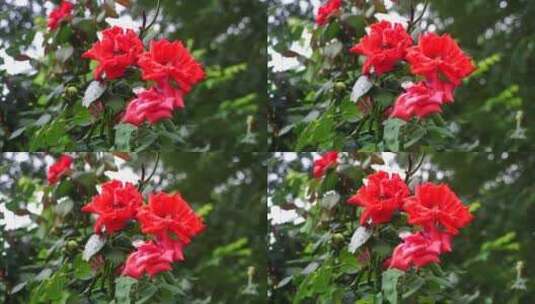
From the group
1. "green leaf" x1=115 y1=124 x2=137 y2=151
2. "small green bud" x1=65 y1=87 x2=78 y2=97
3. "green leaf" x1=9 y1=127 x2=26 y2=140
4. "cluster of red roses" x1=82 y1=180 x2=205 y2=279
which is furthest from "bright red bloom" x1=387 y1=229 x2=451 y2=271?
"green leaf" x1=9 y1=127 x2=26 y2=140

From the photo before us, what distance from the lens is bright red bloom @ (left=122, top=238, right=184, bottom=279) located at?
2.71 metres

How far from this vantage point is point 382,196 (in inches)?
108

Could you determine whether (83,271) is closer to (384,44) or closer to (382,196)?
(382,196)

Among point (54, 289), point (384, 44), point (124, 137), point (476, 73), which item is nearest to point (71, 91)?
point (124, 137)

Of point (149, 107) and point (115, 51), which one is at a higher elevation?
point (115, 51)

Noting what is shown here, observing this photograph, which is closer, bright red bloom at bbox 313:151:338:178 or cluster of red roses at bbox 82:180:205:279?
cluster of red roses at bbox 82:180:205:279

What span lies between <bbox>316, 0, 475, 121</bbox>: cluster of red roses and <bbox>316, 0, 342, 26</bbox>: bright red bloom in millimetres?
129

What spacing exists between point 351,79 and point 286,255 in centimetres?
58

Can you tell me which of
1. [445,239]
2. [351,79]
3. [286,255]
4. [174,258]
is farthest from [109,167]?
[445,239]

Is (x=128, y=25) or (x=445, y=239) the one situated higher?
(x=128, y=25)

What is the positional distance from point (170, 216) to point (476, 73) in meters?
1.02

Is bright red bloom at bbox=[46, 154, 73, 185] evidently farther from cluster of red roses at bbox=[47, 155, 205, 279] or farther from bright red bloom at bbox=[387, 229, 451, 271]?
bright red bloom at bbox=[387, 229, 451, 271]

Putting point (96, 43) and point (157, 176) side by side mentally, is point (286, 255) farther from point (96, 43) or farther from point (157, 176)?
point (96, 43)

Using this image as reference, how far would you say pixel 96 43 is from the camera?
276cm
